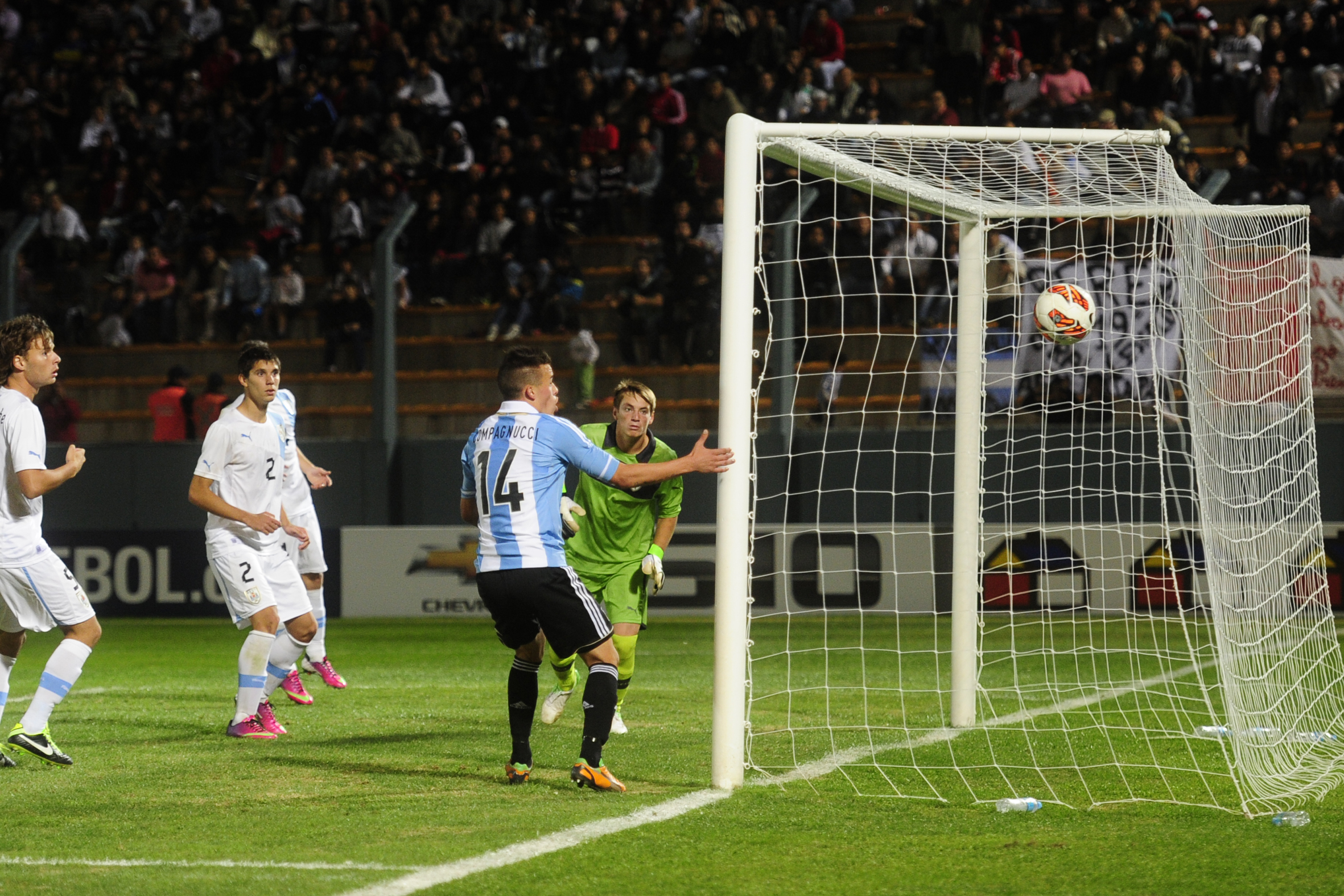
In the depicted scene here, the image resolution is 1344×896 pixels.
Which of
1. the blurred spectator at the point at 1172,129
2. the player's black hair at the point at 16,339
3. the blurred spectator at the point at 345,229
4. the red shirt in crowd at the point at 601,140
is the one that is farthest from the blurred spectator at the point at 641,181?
the player's black hair at the point at 16,339

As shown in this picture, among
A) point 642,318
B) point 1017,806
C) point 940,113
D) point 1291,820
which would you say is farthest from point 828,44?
point 1291,820

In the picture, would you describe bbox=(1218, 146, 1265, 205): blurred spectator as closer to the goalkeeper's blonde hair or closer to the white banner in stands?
the white banner in stands

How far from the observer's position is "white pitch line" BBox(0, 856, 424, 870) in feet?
15.6

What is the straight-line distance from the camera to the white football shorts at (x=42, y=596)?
6934mm

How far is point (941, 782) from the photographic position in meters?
6.36

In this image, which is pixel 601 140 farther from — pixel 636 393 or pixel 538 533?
pixel 538 533

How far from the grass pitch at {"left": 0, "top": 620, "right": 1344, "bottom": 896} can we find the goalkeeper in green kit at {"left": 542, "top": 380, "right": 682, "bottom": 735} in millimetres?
506

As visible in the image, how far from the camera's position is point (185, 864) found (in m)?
4.89

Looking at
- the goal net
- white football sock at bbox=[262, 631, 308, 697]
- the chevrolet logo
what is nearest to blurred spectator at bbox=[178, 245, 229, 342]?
the chevrolet logo

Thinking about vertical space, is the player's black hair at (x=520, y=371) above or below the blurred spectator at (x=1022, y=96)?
below

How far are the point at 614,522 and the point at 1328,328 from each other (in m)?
9.01

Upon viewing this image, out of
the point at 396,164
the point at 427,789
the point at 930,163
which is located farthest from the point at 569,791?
the point at 396,164

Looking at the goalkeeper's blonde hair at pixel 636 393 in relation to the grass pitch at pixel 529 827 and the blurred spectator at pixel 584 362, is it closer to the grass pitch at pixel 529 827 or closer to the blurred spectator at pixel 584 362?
the grass pitch at pixel 529 827

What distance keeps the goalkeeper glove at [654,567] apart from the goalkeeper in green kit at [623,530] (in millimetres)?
30
